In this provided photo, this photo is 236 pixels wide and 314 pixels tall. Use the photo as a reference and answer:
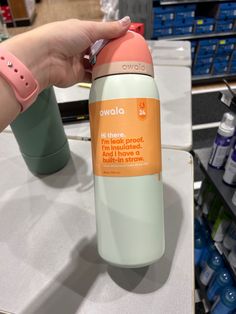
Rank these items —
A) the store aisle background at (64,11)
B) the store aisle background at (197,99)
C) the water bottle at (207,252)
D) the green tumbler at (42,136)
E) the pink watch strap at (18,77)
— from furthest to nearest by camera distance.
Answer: the store aisle background at (64,11) → the store aisle background at (197,99) → the water bottle at (207,252) → the green tumbler at (42,136) → the pink watch strap at (18,77)

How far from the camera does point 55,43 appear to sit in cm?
48

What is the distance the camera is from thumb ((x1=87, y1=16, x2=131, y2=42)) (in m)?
0.44

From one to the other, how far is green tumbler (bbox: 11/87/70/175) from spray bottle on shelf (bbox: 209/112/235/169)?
462 millimetres

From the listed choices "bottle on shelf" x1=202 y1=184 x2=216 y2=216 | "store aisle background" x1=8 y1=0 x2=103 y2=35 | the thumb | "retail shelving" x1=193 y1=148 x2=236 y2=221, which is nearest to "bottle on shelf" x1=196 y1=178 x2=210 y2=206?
"bottle on shelf" x1=202 y1=184 x2=216 y2=216

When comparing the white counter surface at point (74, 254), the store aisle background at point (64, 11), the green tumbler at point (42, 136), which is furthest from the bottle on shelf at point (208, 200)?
the store aisle background at point (64, 11)

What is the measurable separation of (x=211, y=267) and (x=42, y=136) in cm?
80

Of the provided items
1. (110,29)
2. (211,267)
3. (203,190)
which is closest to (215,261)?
(211,267)

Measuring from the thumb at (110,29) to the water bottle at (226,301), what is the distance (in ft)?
2.99

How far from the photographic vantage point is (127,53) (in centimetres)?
42

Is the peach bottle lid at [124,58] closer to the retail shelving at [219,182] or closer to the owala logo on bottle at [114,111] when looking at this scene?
the owala logo on bottle at [114,111]

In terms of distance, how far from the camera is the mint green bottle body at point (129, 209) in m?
0.40

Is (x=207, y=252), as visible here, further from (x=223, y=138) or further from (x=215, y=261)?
(x=223, y=138)

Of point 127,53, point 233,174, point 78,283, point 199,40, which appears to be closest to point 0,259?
point 78,283

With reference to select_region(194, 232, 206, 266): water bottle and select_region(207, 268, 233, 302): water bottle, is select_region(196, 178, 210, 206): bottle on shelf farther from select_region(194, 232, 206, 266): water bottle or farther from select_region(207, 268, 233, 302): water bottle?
select_region(207, 268, 233, 302): water bottle
